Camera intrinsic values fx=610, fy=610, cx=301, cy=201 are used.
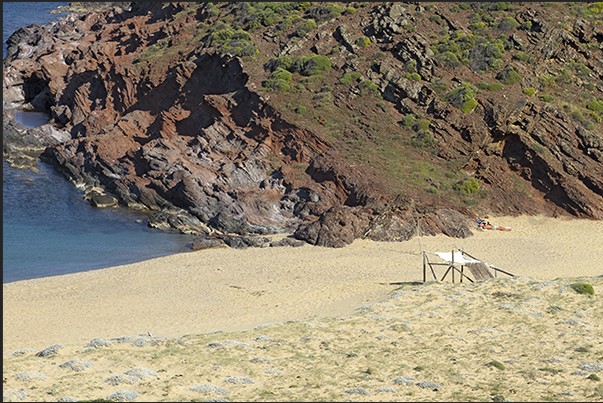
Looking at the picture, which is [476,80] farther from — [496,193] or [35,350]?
[35,350]

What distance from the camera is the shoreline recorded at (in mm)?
29078

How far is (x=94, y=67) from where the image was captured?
71.0 meters

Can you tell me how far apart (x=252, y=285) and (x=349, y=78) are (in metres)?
26.4

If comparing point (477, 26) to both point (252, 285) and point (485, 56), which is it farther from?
point (252, 285)

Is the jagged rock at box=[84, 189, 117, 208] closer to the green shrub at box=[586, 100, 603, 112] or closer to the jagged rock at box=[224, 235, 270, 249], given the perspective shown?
the jagged rock at box=[224, 235, 270, 249]

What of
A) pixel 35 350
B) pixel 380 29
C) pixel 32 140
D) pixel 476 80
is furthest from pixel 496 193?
pixel 32 140

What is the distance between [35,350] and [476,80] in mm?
43873

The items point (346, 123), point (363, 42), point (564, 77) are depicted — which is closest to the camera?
point (346, 123)

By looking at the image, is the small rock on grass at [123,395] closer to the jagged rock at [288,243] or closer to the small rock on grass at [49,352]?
the small rock on grass at [49,352]

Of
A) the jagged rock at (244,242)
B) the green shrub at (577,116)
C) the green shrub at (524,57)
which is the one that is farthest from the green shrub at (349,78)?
the jagged rock at (244,242)

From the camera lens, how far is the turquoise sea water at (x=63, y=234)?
3933 cm

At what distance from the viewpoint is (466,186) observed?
1879 inches

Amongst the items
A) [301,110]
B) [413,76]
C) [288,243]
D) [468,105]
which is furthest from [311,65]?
[288,243]

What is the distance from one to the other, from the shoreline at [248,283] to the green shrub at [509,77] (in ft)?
48.3
